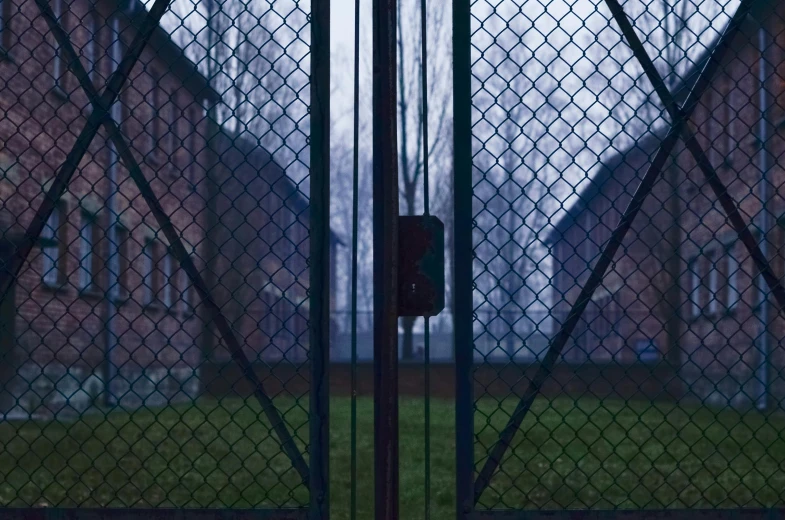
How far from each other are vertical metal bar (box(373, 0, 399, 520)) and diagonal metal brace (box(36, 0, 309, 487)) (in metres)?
0.29

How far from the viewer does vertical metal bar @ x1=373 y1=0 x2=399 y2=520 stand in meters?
2.76

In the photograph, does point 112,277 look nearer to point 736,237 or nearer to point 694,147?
point 736,237

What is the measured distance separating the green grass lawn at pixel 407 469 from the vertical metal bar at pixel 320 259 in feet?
0.57

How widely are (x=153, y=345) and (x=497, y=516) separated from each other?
1618cm

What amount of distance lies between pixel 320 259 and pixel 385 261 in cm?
25

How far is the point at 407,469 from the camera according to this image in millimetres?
6418

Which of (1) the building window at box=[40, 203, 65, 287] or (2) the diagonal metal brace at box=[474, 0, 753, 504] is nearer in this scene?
(2) the diagonal metal brace at box=[474, 0, 753, 504]

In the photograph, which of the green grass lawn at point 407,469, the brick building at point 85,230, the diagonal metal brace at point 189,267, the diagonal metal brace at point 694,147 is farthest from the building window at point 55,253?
the diagonal metal brace at point 694,147

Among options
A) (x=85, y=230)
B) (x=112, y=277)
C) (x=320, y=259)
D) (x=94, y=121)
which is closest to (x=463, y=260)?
(x=320, y=259)

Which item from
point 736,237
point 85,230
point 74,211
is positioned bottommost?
point 736,237

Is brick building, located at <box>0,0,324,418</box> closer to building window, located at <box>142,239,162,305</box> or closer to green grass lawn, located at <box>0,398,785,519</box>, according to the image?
building window, located at <box>142,239,162,305</box>

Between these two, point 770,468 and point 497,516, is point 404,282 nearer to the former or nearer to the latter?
A: point 497,516

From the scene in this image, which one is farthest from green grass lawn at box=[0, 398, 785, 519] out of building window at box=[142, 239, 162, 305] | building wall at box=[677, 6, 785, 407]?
building window at box=[142, 239, 162, 305]

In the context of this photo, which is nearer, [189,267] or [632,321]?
[189,267]
